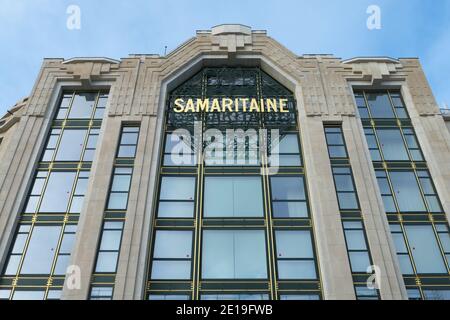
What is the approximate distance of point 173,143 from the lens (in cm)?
3122

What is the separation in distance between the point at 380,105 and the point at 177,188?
51.8 ft

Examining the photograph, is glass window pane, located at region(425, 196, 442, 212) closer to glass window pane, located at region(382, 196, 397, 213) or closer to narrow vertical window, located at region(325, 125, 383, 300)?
glass window pane, located at region(382, 196, 397, 213)

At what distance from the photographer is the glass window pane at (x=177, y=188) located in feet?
Answer: 93.5

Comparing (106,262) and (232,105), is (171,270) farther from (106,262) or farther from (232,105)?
(232,105)

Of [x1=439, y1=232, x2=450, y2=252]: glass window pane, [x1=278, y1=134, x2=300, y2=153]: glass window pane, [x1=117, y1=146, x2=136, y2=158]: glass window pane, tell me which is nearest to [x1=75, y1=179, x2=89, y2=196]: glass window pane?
[x1=117, y1=146, x2=136, y2=158]: glass window pane

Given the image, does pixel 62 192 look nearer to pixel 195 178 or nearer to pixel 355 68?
pixel 195 178

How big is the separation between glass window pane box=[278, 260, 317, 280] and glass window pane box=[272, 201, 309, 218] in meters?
2.96

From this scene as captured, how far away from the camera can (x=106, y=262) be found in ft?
82.1

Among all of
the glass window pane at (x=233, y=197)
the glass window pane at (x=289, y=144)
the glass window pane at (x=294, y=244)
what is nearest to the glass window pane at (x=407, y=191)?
the glass window pane at (x=289, y=144)

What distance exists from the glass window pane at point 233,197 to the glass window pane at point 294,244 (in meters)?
1.93

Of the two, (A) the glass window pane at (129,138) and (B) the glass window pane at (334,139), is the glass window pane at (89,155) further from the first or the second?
(B) the glass window pane at (334,139)

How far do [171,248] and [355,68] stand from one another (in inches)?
739

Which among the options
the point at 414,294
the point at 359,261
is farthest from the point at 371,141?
the point at 414,294
